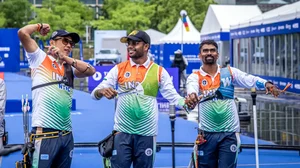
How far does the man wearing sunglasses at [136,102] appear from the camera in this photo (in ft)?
22.6

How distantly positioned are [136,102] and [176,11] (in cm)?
6443

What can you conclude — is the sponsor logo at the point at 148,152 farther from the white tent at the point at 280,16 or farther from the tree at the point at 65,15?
the tree at the point at 65,15

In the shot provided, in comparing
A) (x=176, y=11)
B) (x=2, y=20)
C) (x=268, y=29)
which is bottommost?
(x=268, y=29)

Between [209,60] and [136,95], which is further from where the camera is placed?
Result: [209,60]

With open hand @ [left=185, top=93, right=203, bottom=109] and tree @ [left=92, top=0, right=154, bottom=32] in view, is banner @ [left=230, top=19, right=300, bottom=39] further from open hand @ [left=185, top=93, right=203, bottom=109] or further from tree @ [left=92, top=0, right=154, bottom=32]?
tree @ [left=92, top=0, right=154, bottom=32]

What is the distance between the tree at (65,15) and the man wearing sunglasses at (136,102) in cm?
6445

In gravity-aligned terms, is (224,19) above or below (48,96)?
above

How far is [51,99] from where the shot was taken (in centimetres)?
665

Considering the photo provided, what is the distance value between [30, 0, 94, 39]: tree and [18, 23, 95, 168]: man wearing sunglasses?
212 ft

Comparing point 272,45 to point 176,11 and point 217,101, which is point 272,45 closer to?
point 217,101

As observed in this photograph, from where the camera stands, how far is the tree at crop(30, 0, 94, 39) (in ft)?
237

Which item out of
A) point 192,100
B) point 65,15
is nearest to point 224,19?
point 192,100

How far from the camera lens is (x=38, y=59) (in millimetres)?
6703

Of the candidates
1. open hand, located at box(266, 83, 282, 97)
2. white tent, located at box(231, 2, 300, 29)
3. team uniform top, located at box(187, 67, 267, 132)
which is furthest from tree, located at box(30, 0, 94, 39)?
open hand, located at box(266, 83, 282, 97)
